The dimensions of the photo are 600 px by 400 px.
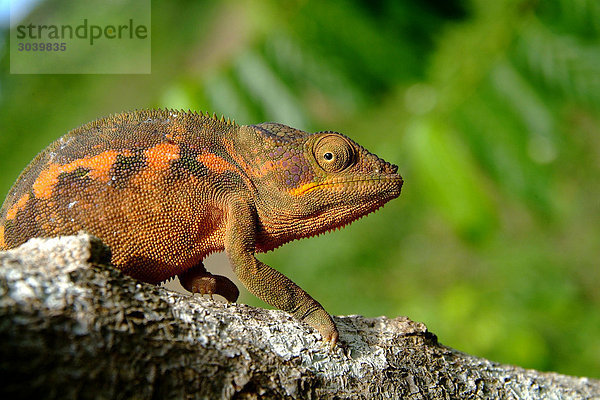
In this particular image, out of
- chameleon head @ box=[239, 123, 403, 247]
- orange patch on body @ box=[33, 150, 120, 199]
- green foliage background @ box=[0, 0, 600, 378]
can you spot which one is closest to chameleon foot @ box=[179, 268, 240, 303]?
chameleon head @ box=[239, 123, 403, 247]

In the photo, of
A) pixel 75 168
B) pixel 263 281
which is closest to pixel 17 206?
pixel 75 168

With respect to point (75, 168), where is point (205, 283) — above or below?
below

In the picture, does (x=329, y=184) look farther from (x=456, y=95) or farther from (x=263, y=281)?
(x=456, y=95)

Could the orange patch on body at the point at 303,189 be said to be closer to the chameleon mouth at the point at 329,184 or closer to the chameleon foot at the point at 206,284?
the chameleon mouth at the point at 329,184

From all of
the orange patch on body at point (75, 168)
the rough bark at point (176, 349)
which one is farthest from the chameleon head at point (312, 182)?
the orange patch on body at point (75, 168)

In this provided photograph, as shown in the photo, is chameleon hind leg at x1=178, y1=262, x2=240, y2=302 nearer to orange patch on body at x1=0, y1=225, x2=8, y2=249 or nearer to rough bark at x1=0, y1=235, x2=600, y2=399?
rough bark at x1=0, y1=235, x2=600, y2=399

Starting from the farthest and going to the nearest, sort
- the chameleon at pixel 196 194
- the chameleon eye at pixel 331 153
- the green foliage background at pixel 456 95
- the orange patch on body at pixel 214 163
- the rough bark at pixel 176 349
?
the green foliage background at pixel 456 95, the chameleon eye at pixel 331 153, the orange patch on body at pixel 214 163, the chameleon at pixel 196 194, the rough bark at pixel 176 349

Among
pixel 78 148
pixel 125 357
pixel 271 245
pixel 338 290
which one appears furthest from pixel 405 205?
Answer: pixel 125 357
